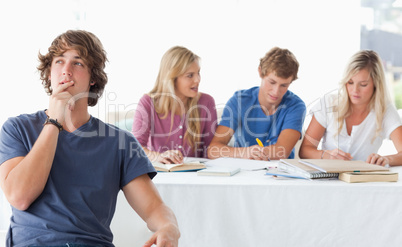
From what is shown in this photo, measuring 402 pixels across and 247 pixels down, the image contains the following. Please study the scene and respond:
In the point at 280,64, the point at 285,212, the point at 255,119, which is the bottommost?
the point at 285,212

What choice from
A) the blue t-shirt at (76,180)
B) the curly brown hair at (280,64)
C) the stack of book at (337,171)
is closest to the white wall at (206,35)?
the curly brown hair at (280,64)

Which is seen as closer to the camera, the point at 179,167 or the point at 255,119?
the point at 179,167

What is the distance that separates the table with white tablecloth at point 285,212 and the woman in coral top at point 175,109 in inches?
32.6

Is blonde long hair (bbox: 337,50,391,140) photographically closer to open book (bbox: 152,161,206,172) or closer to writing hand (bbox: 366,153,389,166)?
writing hand (bbox: 366,153,389,166)

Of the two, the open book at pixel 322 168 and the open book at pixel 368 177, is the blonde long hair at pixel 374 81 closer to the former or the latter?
the open book at pixel 322 168

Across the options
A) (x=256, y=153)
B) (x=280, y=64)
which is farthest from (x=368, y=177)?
(x=280, y=64)

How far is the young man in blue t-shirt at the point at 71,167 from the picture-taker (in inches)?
42.3

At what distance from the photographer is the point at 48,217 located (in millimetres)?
1100

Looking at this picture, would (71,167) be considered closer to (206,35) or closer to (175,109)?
(175,109)

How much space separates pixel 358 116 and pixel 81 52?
1.77m

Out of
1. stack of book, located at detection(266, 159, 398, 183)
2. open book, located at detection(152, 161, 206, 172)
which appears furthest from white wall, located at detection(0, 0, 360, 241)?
stack of book, located at detection(266, 159, 398, 183)

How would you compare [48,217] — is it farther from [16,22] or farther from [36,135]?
[16,22]

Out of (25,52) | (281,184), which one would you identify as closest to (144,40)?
(25,52)

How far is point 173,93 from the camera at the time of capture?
2.52 m
